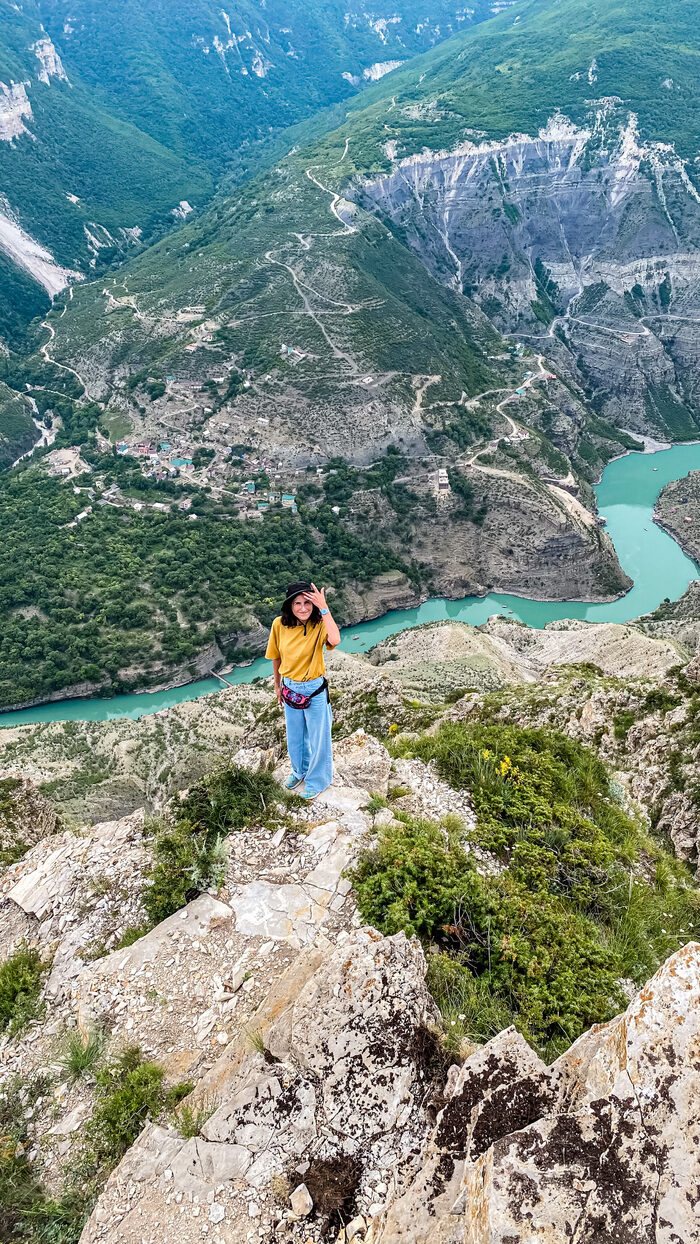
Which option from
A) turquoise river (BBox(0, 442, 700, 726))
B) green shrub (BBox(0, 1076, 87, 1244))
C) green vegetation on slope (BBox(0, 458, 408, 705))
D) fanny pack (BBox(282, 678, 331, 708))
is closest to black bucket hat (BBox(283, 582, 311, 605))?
fanny pack (BBox(282, 678, 331, 708))

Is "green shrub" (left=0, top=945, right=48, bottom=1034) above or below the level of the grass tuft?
below

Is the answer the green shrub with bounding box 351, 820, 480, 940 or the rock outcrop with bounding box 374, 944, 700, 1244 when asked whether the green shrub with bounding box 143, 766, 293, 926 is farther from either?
the rock outcrop with bounding box 374, 944, 700, 1244

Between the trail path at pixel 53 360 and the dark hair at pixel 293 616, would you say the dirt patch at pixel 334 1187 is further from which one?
the trail path at pixel 53 360

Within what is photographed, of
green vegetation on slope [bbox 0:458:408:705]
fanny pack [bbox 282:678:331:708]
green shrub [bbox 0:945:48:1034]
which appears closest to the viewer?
green shrub [bbox 0:945:48:1034]

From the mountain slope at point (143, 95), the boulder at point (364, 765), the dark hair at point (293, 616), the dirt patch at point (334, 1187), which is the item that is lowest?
the boulder at point (364, 765)

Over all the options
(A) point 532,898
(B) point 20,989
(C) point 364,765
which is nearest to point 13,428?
(C) point 364,765

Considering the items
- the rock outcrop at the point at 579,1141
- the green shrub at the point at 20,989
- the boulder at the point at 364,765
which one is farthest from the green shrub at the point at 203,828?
the rock outcrop at the point at 579,1141

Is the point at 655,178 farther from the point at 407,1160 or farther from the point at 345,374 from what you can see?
the point at 407,1160
